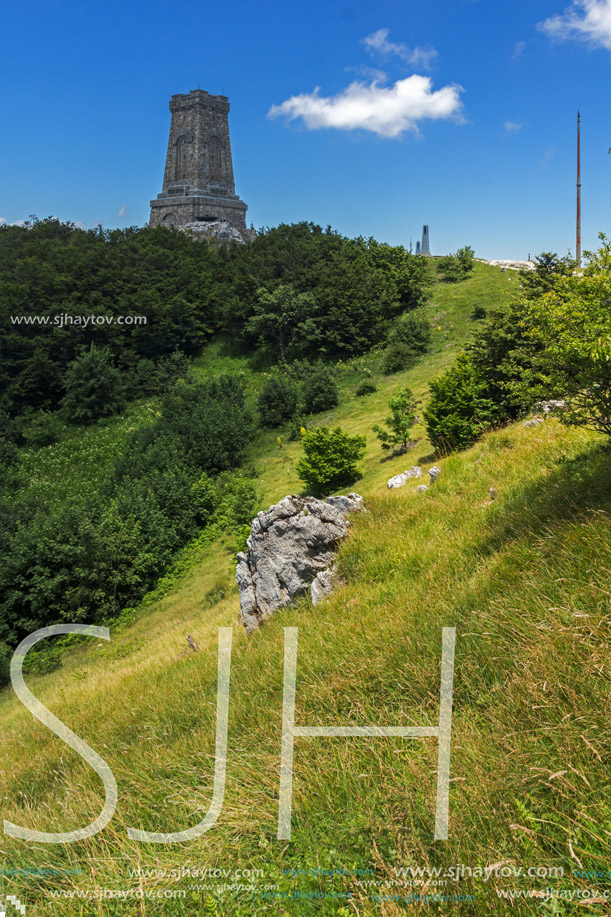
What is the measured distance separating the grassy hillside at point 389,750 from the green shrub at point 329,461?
10048 mm

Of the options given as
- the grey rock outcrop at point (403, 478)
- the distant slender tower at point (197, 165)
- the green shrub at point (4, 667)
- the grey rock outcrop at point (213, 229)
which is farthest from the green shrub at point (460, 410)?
the distant slender tower at point (197, 165)

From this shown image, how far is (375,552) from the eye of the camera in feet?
20.4

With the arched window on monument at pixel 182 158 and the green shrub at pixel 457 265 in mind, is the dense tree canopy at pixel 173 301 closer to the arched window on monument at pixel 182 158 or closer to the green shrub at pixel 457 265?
the green shrub at pixel 457 265

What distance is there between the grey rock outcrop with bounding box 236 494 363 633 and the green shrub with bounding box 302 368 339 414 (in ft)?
60.6

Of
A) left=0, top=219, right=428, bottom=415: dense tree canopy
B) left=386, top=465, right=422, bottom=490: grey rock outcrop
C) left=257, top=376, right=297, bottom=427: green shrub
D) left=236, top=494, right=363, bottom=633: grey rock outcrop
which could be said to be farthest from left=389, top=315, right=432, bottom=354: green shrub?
left=236, top=494, right=363, bottom=633: grey rock outcrop

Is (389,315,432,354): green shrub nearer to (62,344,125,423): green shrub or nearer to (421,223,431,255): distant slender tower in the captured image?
(62,344,125,423): green shrub

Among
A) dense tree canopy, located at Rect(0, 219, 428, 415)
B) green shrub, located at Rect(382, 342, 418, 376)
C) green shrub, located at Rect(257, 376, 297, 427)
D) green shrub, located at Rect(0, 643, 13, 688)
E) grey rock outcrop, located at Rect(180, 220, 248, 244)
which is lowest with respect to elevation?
green shrub, located at Rect(0, 643, 13, 688)

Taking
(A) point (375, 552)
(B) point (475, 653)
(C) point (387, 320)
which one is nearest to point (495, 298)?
(C) point (387, 320)

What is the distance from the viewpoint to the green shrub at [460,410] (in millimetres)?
13055

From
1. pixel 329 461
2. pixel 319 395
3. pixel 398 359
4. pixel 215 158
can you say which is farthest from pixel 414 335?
pixel 215 158

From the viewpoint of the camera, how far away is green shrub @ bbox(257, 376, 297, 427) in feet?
87.1

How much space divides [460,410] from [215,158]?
158 ft

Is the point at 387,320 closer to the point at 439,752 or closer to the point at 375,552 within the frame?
the point at 375,552

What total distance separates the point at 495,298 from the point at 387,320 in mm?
7055
